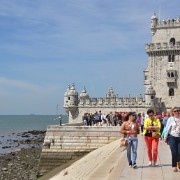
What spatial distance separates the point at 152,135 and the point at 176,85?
123 feet

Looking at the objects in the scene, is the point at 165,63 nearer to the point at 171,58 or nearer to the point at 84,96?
the point at 171,58

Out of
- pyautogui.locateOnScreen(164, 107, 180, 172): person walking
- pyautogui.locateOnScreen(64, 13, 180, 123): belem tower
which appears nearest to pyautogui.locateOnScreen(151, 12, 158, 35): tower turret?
pyautogui.locateOnScreen(64, 13, 180, 123): belem tower

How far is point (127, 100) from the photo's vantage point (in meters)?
52.8

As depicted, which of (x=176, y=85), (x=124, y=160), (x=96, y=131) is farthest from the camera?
(x=176, y=85)

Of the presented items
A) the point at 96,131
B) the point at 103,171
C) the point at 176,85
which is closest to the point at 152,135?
the point at 103,171

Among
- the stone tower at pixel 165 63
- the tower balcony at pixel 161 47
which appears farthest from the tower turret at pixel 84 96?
the tower balcony at pixel 161 47

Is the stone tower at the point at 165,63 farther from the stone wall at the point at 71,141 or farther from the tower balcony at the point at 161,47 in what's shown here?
the stone wall at the point at 71,141

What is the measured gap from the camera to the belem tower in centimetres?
5088

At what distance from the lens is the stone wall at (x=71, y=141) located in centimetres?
2914

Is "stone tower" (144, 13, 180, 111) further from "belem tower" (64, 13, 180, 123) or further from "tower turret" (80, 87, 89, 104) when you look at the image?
"tower turret" (80, 87, 89, 104)

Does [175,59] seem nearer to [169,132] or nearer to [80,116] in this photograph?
[80,116]

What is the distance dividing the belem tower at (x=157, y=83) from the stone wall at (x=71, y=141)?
71.7 feet

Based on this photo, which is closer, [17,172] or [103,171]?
[103,171]

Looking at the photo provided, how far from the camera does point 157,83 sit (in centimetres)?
5188
